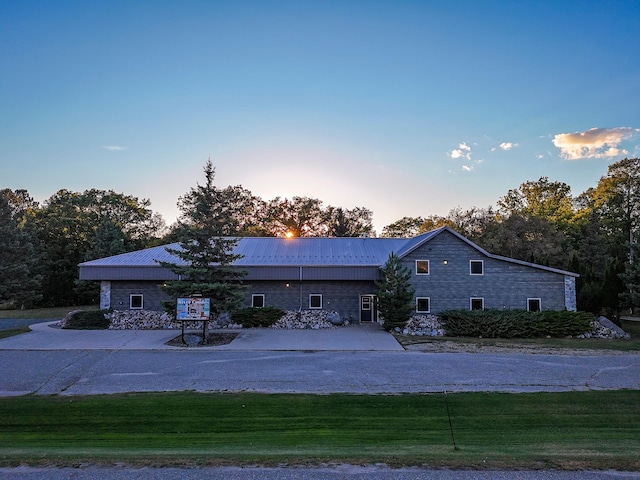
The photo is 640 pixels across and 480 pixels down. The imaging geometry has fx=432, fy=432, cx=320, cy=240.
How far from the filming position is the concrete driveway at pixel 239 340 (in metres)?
17.5

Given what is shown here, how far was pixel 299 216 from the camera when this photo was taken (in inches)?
2101

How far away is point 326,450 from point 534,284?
2026 cm

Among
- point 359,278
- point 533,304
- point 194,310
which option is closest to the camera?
point 194,310

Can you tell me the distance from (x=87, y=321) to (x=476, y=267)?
21.3 metres

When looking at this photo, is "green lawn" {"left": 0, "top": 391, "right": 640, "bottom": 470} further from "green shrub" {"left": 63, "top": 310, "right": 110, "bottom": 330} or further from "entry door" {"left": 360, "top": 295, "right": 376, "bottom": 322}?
"entry door" {"left": 360, "top": 295, "right": 376, "bottom": 322}

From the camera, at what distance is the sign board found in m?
19.1

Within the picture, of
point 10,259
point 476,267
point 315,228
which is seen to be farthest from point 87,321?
point 315,228

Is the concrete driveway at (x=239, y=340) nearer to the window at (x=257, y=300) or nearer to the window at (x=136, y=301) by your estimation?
the window at (x=257, y=300)

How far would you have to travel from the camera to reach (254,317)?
2356 centimetres

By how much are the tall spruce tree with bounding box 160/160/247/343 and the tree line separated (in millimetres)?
9900

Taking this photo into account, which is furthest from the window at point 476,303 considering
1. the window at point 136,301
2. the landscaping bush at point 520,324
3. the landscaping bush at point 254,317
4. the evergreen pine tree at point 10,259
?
the evergreen pine tree at point 10,259

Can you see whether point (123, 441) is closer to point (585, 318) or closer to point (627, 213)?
point (585, 318)

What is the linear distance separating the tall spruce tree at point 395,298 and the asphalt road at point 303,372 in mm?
5640

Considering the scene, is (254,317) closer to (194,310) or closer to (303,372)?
(194,310)
